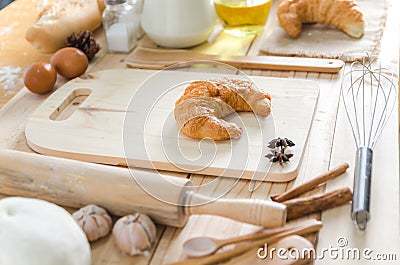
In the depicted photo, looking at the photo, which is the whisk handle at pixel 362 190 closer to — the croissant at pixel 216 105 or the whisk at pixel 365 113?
the whisk at pixel 365 113

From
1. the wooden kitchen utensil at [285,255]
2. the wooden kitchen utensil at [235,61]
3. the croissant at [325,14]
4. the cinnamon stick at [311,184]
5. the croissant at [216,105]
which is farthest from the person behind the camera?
the croissant at [325,14]

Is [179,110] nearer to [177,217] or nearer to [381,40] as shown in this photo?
[177,217]

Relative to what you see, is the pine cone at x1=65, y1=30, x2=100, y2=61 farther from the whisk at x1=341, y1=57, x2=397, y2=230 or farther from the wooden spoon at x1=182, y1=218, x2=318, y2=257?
the wooden spoon at x1=182, y1=218, x2=318, y2=257

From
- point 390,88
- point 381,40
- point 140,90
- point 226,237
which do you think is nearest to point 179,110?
point 140,90

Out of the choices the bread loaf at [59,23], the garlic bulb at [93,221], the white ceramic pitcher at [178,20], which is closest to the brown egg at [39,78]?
the bread loaf at [59,23]

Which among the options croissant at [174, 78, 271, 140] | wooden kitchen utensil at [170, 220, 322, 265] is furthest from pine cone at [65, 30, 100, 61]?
wooden kitchen utensil at [170, 220, 322, 265]

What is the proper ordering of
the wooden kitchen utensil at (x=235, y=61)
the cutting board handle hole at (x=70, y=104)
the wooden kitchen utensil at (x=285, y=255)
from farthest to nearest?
the wooden kitchen utensil at (x=235, y=61) → the cutting board handle hole at (x=70, y=104) → the wooden kitchen utensil at (x=285, y=255)

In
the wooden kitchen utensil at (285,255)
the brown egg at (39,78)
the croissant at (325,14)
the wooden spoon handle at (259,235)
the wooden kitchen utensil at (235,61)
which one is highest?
the croissant at (325,14)
